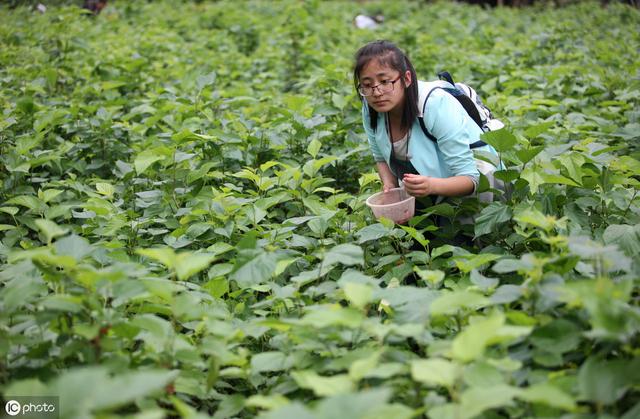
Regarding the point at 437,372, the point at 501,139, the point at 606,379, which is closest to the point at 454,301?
the point at 437,372

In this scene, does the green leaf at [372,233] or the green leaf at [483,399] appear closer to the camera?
the green leaf at [483,399]

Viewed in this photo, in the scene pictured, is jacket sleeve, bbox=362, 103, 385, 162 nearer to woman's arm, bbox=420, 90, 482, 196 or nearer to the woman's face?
the woman's face

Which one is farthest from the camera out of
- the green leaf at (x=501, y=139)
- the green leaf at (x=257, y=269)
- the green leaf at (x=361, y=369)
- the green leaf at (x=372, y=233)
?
the green leaf at (x=372, y=233)

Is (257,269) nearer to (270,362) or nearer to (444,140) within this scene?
(270,362)

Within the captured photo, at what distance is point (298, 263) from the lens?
7.78ft

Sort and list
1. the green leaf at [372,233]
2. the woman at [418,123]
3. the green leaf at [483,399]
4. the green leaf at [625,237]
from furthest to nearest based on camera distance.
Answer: the woman at [418,123], the green leaf at [372,233], the green leaf at [625,237], the green leaf at [483,399]

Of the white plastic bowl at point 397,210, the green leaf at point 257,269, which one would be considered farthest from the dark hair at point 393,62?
the green leaf at point 257,269

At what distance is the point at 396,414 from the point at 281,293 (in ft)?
2.24

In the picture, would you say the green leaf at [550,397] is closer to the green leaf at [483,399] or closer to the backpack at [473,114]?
the green leaf at [483,399]

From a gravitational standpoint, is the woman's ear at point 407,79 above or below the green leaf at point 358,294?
above

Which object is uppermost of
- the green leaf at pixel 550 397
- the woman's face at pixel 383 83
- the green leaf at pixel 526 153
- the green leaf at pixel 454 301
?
the woman's face at pixel 383 83

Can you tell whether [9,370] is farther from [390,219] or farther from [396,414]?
[390,219]

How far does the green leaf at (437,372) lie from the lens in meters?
1.27

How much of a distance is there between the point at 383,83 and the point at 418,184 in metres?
0.42
